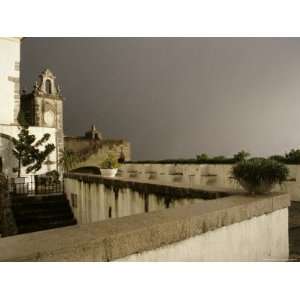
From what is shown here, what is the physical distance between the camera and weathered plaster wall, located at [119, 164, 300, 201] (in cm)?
637

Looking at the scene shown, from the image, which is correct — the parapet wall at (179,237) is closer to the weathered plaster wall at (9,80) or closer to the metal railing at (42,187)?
the metal railing at (42,187)

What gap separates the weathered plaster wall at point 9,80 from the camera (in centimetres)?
1048

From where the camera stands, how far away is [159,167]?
34.5 ft

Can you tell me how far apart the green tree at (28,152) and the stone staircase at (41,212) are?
3212 millimetres

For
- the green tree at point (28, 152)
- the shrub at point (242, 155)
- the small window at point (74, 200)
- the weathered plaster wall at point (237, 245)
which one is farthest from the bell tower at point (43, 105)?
the weathered plaster wall at point (237, 245)

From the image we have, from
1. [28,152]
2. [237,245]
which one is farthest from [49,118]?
[237,245]

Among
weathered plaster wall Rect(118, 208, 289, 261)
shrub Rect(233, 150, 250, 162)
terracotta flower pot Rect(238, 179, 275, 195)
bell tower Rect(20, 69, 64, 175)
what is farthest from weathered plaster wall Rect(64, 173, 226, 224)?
bell tower Rect(20, 69, 64, 175)

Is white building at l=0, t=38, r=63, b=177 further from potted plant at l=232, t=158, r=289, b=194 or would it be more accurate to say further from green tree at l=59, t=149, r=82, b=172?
potted plant at l=232, t=158, r=289, b=194

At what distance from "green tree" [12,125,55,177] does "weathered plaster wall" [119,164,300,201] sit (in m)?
3.66

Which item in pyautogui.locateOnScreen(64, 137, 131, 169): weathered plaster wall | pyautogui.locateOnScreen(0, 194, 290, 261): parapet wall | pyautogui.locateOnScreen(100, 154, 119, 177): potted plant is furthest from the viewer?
pyautogui.locateOnScreen(64, 137, 131, 169): weathered plaster wall

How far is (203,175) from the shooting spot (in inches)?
336

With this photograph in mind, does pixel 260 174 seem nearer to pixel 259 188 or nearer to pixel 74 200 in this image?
pixel 259 188
